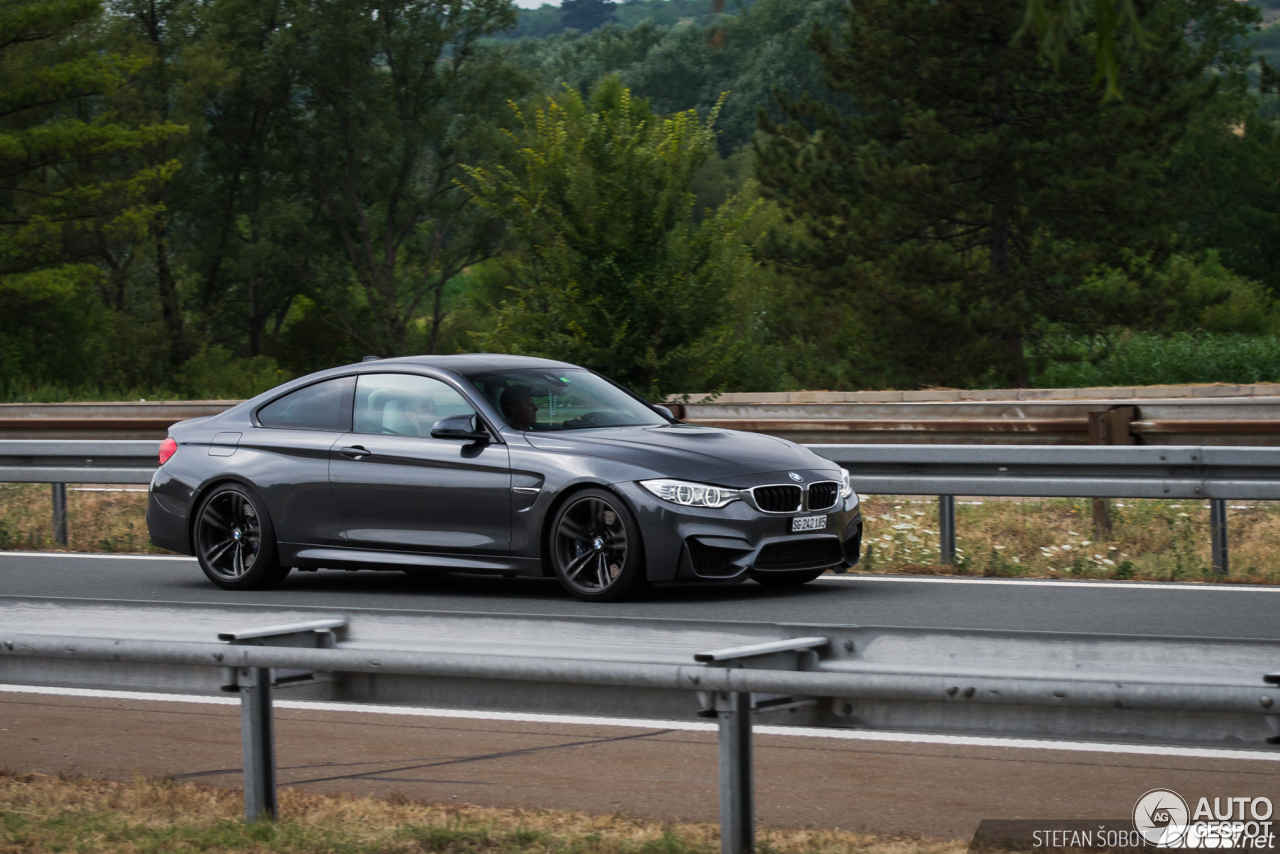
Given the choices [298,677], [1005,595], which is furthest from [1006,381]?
[298,677]

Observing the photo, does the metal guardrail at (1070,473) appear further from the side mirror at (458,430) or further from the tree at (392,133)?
the tree at (392,133)

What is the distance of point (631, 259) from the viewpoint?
743 inches

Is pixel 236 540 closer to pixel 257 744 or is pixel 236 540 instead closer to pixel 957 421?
pixel 257 744

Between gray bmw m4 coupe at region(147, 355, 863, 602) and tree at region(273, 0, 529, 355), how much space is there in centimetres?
4430

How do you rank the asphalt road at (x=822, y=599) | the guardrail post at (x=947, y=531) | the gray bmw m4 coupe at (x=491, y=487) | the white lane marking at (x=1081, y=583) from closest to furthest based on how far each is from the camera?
1. the asphalt road at (x=822, y=599)
2. the gray bmw m4 coupe at (x=491, y=487)
3. the white lane marking at (x=1081, y=583)
4. the guardrail post at (x=947, y=531)

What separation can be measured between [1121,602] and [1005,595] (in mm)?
718

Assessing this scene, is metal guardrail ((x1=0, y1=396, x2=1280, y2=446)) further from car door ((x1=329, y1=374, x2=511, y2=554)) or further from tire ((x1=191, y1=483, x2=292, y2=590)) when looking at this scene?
tire ((x1=191, y1=483, x2=292, y2=590))

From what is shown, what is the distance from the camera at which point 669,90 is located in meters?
127

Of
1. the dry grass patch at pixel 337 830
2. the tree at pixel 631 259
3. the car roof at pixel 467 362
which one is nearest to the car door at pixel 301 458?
the car roof at pixel 467 362

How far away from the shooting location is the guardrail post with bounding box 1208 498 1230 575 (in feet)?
35.7

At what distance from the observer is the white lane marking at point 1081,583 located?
1015cm

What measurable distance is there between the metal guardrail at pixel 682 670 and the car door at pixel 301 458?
4.83 m

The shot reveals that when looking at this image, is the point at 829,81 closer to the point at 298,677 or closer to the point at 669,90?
the point at 298,677

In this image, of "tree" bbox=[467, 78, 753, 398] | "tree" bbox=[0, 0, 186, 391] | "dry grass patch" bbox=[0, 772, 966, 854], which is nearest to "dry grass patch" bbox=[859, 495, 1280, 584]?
"tree" bbox=[467, 78, 753, 398]
